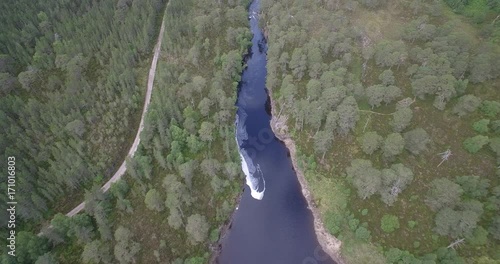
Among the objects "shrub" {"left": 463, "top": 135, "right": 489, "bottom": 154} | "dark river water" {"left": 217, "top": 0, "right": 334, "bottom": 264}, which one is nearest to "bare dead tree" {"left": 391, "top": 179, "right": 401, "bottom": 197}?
"dark river water" {"left": 217, "top": 0, "right": 334, "bottom": 264}

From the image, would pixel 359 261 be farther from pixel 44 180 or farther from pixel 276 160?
pixel 44 180

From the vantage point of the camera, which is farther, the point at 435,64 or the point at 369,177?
the point at 435,64

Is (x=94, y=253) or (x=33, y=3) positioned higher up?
(x=33, y=3)

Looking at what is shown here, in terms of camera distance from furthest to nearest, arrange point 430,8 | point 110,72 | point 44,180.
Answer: point 430,8
point 110,72
point 44,180

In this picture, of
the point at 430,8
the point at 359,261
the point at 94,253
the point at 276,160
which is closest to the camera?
the point at 94,253

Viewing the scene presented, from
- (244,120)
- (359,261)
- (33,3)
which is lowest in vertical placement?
(359,261)

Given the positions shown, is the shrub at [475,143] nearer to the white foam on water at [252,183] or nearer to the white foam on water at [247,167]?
the white foam on water at [247,167]

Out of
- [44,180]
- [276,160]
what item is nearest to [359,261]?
[276,160]
